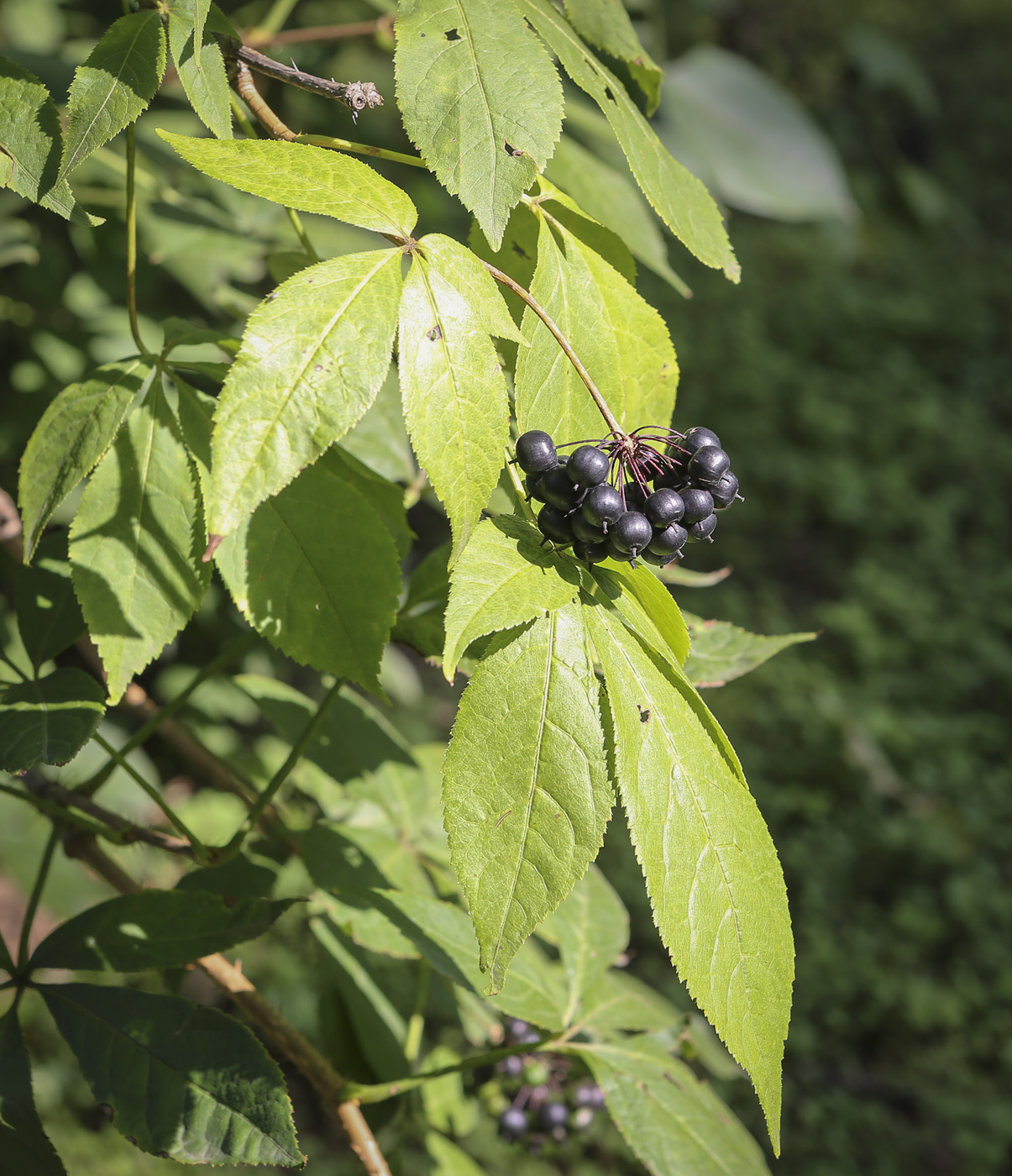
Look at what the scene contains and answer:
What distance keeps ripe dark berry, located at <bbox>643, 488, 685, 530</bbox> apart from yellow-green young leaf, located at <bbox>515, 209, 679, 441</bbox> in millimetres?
88

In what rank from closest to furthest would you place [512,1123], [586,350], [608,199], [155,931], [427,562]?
[586,350] < [155,931] < [427,562] < [608,199] < [512,1123]

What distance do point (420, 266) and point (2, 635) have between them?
3.05ft

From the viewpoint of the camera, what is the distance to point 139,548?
844 millimetres

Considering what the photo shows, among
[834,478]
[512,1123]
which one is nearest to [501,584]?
[512,1123]

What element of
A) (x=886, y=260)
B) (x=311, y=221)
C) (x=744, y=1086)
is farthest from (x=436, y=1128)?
(x=886, y=260)

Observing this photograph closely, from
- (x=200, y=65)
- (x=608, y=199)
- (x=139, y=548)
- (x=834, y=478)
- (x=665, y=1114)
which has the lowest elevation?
(x=834, y=478)

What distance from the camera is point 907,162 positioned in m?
7.88

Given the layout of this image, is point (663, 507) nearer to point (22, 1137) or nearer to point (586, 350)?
point (586, 350)

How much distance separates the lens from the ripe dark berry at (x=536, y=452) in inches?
29.7

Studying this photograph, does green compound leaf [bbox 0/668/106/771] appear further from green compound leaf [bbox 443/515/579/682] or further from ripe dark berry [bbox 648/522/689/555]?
A: ripe dark berry [bbox 648/522/689/555]

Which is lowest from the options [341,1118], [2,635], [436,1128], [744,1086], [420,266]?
[744,1086]

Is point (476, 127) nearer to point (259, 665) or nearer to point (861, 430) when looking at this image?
point (259, 665)

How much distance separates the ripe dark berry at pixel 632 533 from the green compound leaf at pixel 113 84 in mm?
469

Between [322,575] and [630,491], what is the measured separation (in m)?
0.28
